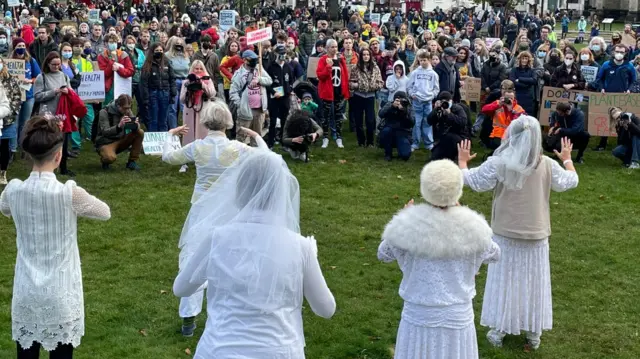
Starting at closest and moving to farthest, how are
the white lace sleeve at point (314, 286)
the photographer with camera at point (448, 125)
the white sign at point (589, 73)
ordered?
the white lace sleeve at point (314, 286) → the photographer with camera at point (448, 125) → the white sign at point (589, 73)

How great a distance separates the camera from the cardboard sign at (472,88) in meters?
18.0

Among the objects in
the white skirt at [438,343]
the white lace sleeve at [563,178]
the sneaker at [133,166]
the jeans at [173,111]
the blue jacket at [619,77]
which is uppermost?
the blue jacket at [619,77]

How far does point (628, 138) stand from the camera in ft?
50.3

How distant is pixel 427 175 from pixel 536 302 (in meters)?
2.36

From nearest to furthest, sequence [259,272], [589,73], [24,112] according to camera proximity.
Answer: [259,272] → [24,112] → [589,73]

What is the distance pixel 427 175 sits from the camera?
5.66m

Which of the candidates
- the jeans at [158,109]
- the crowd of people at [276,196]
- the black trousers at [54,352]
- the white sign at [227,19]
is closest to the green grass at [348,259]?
the crowd of people at [276,196]

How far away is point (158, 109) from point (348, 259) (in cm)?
668

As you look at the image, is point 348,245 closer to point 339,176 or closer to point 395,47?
point 339,176

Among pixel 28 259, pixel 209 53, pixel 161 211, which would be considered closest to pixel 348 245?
pixel 161 211

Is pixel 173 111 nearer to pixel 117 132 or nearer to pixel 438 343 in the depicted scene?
pixel 117 132

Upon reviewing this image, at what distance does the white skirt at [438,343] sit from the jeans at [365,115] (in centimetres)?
1057

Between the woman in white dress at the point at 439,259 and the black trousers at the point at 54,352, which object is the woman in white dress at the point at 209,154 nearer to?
the black trousers at the point at 54,352

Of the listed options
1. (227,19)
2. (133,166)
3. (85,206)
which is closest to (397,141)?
(133,166)
